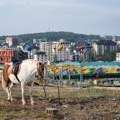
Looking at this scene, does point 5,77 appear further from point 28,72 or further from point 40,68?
point 40,68

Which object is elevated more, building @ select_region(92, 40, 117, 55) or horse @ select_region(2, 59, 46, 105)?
horse @ select_region(2, 59, 46, 105)

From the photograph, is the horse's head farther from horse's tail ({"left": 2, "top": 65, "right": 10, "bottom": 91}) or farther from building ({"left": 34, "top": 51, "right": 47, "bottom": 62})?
building ({"left": 34, "top": 51, "right": 47, "bottom": 62})

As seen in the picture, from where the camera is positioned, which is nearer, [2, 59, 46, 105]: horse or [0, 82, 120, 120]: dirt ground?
[0, 82, 120, 120]: dirt ground

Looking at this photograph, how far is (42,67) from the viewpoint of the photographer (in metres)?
12.1

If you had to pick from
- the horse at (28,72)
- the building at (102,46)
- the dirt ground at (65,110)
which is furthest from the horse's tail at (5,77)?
the building at (102,46)

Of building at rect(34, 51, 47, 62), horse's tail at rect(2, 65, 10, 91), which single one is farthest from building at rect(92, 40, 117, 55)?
horse's tail at rect(2, 65, 10, 91)

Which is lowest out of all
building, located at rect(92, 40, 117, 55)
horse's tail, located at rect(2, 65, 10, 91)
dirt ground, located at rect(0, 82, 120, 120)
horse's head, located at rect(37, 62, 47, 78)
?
building, located at rect(92, 40, 117, 55)

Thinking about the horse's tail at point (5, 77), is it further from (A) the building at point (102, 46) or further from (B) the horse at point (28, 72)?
(A) the building at point (102, 46)

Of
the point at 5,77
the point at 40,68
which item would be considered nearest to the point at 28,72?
the point at 40,68

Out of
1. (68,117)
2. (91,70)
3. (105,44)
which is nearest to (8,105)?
(68,117)

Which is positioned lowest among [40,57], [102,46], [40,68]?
[102,46]

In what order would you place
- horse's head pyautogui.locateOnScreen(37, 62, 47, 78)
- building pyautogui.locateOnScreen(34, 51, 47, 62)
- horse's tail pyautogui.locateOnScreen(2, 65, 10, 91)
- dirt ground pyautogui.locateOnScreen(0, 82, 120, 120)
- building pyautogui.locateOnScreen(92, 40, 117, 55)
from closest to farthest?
dirt ground pyautogui.locateOnScreen(0, 82, 120, 120), horse's head pyautogui.locateOnScreen(37, 62, 47, 78), horse's tail pyautogui.locateOnScreen(2, 65, 10, 91), building pyautogui.locateOnScreen(34, 51, 47, 62), building pyautogui.locateOnScreen(92, 40, 117, 55)

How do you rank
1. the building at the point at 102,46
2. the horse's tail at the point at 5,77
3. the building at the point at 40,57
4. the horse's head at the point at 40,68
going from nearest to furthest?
1. the horse's head at the point at 40,68
2. the horse's tail at the point at 5,77
3. the building at the point at 40,57
4. the building at the point at 102,46

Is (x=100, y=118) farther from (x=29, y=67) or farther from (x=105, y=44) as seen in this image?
(x=105, y=44)
